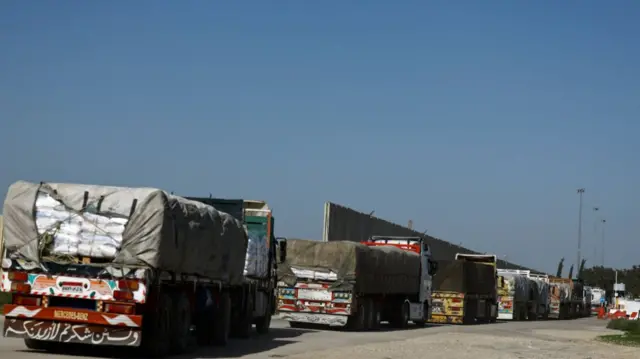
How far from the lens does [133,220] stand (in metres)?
17.8

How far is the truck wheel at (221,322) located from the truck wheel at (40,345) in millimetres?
3552

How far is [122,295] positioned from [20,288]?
175 cm

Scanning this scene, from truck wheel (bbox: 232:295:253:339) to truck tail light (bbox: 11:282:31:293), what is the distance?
7.63 metres

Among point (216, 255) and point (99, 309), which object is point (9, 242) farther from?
point (216, 255)

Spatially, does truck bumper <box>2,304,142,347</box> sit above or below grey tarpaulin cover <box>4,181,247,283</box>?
below

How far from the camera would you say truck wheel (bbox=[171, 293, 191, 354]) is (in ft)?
62.8

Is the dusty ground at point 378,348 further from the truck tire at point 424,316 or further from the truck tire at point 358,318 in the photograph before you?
the truck tire at point 424,316

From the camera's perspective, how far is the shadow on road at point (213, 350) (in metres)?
18.8

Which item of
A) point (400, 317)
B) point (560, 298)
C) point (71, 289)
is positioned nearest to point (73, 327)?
point (71, 289)

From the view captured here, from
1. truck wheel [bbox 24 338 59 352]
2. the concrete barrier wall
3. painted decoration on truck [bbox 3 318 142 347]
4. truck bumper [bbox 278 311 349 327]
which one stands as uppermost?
the concrete barrier wall

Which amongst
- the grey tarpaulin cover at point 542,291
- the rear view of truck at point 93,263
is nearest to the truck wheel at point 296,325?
the rear view of truck at point 93,263

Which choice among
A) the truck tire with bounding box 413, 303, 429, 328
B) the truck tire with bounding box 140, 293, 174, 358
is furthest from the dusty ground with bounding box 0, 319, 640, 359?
the truck tire with bounding box 413, 303, 429, 328

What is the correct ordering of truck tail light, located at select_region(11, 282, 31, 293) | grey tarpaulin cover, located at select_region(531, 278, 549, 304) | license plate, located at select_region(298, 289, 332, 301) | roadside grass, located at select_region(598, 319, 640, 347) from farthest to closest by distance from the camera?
1. grey tarpaulin cover, located at select_region(531, 278, 549, 304)
2. roadside grass, located at select_region(598, 319, 640, 347)
3. license plate, located at select_region(298, 289, 332, 301)
4. truck tail light, located at select_region(11, 282, 31, 293)

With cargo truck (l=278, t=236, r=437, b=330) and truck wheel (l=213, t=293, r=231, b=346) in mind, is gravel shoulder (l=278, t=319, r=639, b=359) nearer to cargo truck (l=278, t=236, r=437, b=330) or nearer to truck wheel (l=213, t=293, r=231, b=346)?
truck wheel (l=213, t=293, r=231, b=346)
